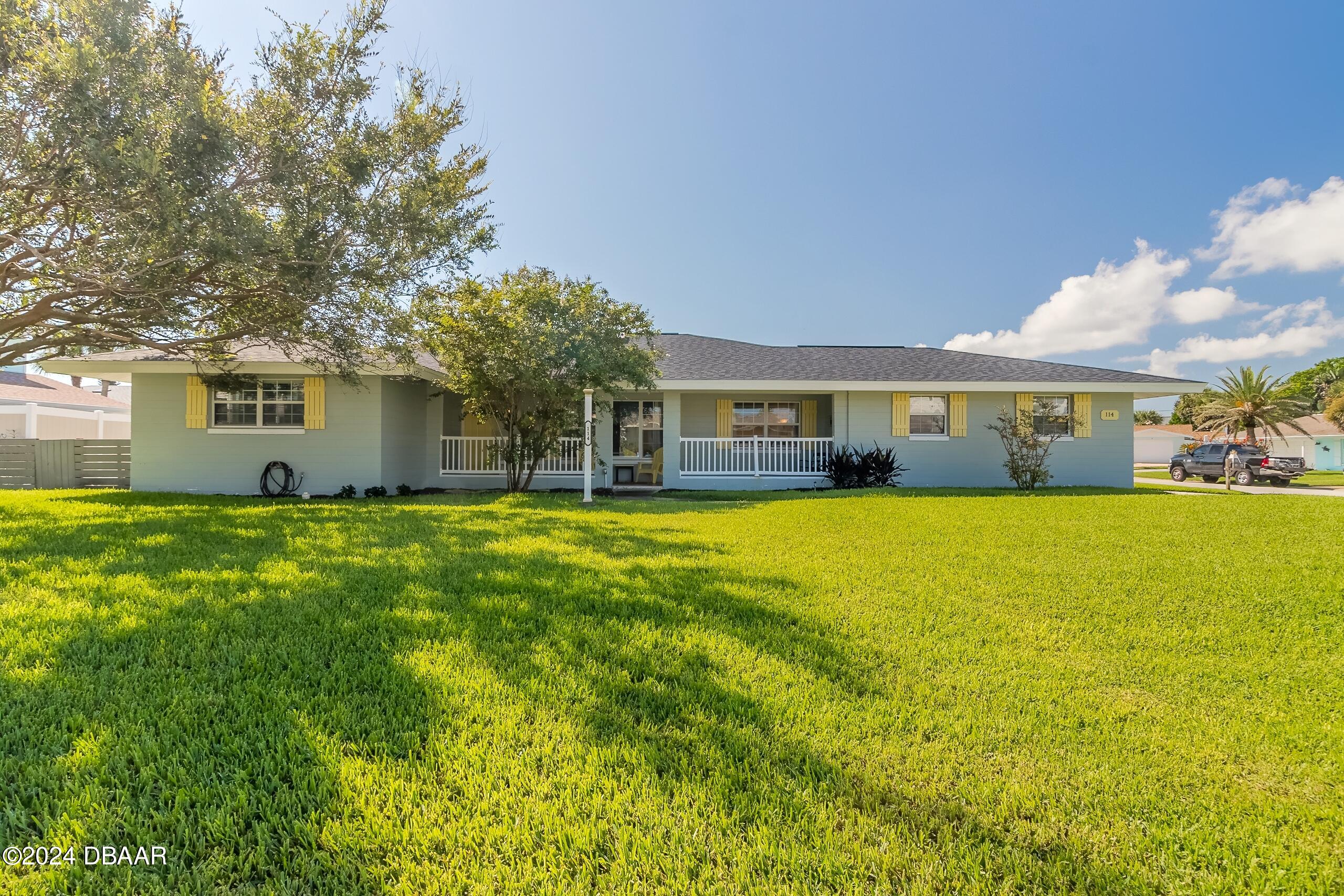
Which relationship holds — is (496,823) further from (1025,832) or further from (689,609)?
(689,609)

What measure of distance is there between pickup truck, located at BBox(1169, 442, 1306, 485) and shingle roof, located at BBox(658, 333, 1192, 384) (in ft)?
38.4

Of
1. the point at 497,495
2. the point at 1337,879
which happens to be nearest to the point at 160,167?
the point at 497,495

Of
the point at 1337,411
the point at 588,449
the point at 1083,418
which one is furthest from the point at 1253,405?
the point at 588,449

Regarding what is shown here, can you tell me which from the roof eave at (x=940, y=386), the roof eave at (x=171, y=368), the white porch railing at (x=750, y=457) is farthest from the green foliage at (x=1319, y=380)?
the roof eave at (x=171, y=368)

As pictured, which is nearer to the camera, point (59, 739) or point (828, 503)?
point (59, 739)

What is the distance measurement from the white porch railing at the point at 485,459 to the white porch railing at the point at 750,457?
104 inches

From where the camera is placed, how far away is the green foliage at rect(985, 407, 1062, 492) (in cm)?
1260

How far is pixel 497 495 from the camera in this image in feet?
35.8

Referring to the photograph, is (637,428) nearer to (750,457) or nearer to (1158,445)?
(750,457)

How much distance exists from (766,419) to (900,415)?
343cm

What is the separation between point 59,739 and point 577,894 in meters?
2.28

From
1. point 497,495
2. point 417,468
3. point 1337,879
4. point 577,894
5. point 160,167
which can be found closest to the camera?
point 577,894

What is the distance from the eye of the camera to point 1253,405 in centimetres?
2870

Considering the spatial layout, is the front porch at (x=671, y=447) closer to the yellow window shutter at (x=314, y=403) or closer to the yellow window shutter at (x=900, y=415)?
the yellow window shutter at (x=900, y=415)
